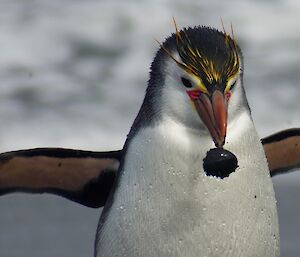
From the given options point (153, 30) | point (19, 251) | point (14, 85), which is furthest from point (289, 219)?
point (153, 30)

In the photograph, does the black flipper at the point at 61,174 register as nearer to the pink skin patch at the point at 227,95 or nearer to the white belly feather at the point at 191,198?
the white belly feather at the point at 191,198

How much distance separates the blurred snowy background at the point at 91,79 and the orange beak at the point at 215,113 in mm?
1141

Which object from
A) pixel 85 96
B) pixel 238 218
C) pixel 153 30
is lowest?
pixel 238 218

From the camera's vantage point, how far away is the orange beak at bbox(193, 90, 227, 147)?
342 centimetres

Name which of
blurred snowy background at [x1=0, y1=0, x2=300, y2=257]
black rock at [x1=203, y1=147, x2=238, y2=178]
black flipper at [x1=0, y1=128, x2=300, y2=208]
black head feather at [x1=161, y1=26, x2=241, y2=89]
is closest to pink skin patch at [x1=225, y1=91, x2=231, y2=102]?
black head feather at [x1=161, y1=26, x2=241, y2=89]

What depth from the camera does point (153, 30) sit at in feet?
24.0

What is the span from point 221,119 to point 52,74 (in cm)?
324

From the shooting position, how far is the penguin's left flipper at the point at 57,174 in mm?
4215

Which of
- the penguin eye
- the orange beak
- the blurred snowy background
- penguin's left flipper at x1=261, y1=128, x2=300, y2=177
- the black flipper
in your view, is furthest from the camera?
the blurred snowy background

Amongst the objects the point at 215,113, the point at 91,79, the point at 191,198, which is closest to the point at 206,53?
the point at 215,113

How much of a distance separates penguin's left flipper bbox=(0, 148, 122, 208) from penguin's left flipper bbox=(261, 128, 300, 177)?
58 cm

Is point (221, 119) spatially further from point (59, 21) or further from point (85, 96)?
point (59, 21)

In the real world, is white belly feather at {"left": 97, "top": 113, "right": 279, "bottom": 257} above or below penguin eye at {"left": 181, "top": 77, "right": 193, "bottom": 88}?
below

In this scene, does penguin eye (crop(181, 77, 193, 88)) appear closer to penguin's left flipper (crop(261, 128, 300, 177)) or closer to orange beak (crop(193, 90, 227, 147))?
orange beak (crop(193, 90, 227, 147))
